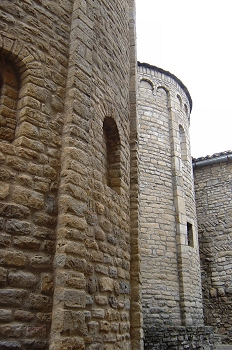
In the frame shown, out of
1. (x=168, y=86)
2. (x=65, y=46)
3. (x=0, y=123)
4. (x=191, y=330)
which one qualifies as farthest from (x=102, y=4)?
(x=191, y=330)

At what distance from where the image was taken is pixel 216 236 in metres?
12.6

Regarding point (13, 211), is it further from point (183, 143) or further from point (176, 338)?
point (183, 143)

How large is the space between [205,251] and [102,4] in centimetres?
968

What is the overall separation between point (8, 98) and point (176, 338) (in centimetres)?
686

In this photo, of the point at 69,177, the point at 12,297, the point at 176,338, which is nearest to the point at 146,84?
the point at 176,338

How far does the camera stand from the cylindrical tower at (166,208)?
900cm

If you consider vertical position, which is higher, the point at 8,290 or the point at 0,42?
the point at 0,42

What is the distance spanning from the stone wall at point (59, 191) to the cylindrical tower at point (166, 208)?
4346 mm

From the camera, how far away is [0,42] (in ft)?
11.1

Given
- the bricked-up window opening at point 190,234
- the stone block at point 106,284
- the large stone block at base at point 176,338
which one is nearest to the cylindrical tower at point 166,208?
the bricked-up window opening at point 190,234

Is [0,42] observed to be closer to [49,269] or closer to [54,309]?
[49,269]

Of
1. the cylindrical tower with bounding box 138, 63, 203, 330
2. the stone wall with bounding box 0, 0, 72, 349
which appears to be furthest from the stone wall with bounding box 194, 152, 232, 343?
the stone wall with bounding box 0, 0, 72, 349

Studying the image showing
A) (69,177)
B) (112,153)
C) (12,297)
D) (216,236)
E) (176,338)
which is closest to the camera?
(12,297)

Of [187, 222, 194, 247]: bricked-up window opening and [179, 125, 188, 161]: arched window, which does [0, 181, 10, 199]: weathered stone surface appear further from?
[179, 125, 188, 161]: arched window
